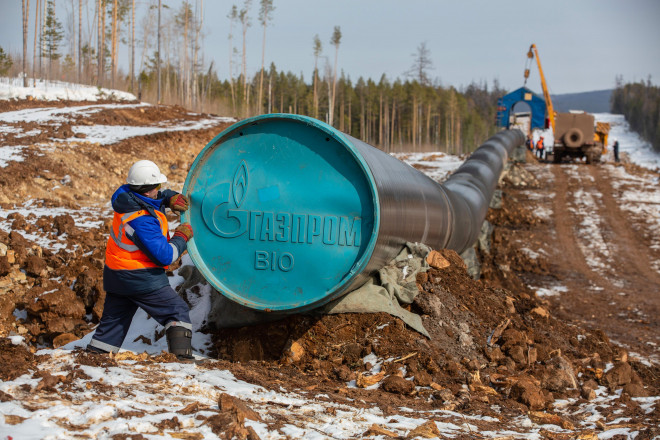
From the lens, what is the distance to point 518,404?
395 cm

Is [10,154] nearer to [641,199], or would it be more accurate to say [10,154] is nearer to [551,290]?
[551,290]

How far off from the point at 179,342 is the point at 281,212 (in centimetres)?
115

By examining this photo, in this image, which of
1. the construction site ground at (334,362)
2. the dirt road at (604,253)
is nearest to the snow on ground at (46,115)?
the construction site ground at (334,362)

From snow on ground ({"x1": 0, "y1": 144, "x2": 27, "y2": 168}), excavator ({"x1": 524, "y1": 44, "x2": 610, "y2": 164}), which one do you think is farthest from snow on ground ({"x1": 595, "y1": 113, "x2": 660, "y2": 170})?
snow on ground ({"x1": 0, "y1": 144, "x2": 27, "y2": 168})

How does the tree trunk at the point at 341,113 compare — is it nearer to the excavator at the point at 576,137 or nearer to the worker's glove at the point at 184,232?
the excavator at the point at 576,137

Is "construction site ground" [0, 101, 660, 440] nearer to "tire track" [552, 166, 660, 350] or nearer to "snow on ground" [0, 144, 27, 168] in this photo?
"tire track" [552, 166, 660, 350]

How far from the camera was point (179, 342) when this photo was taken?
13.4 feet

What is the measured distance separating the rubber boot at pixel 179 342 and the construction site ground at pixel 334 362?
19 centimetres

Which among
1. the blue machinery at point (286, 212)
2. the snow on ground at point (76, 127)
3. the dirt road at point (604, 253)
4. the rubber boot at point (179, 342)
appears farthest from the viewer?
the snow on ground at point (76, 127)

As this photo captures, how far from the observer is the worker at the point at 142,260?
12.9 ft

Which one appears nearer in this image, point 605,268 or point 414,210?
point 414,210

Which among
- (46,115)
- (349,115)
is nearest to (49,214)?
(46,115)

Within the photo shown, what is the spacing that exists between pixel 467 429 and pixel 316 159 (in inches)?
81.1

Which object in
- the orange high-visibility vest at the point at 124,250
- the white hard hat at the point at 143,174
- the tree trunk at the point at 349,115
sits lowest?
the orange high-visibility vest at the point at 124,250
